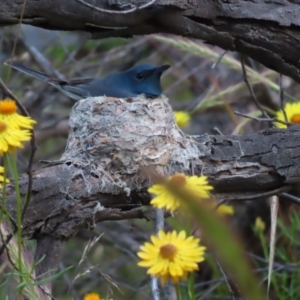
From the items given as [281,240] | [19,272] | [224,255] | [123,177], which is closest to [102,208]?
[123,177]

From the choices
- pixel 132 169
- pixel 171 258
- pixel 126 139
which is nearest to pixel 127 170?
pixel 132 169

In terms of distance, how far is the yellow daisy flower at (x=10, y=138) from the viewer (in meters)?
1.29

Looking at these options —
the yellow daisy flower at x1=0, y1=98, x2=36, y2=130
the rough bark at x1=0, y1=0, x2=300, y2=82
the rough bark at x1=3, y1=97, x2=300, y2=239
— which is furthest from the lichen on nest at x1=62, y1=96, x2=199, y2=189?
the yellow daisy flower at x1=0, y1=98, x2=36, y2=130

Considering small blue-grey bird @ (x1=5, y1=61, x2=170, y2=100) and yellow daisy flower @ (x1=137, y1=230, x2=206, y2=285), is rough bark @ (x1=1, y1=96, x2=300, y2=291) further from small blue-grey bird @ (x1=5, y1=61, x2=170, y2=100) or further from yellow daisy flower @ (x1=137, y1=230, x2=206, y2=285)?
small blue-grey bird @ (x1=5, y1=61, x2=170, y2=100)

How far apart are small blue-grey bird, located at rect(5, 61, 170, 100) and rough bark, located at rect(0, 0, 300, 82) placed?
1.22m

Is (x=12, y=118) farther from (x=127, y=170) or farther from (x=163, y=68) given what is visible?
(x=163, y=68)

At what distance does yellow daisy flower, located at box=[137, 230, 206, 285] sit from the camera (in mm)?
1137

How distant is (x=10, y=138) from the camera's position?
1313 mm

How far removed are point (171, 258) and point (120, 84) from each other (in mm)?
2616

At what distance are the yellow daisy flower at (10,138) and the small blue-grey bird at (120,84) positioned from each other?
2.25 metres

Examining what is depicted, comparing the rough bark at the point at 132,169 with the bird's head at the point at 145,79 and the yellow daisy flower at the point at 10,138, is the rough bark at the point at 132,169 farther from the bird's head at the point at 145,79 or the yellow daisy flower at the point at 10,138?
the bird's head at the point at 145,79

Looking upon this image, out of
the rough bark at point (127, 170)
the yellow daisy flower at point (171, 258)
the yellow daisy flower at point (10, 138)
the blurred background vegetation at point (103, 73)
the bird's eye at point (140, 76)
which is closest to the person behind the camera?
the yellow daisy flower at point (171, 258)

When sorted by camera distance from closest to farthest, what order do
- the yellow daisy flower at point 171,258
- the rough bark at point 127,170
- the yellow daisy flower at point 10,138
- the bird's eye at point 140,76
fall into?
the yellow daisy flower at point 171,258 → the yellow daisy flower at point 10,138 → the rough bark at point 127,170 → the bird's eye at point 140,76

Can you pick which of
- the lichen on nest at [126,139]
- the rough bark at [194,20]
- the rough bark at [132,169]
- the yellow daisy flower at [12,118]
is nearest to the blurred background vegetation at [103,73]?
the lichen on nest at [126,139]
